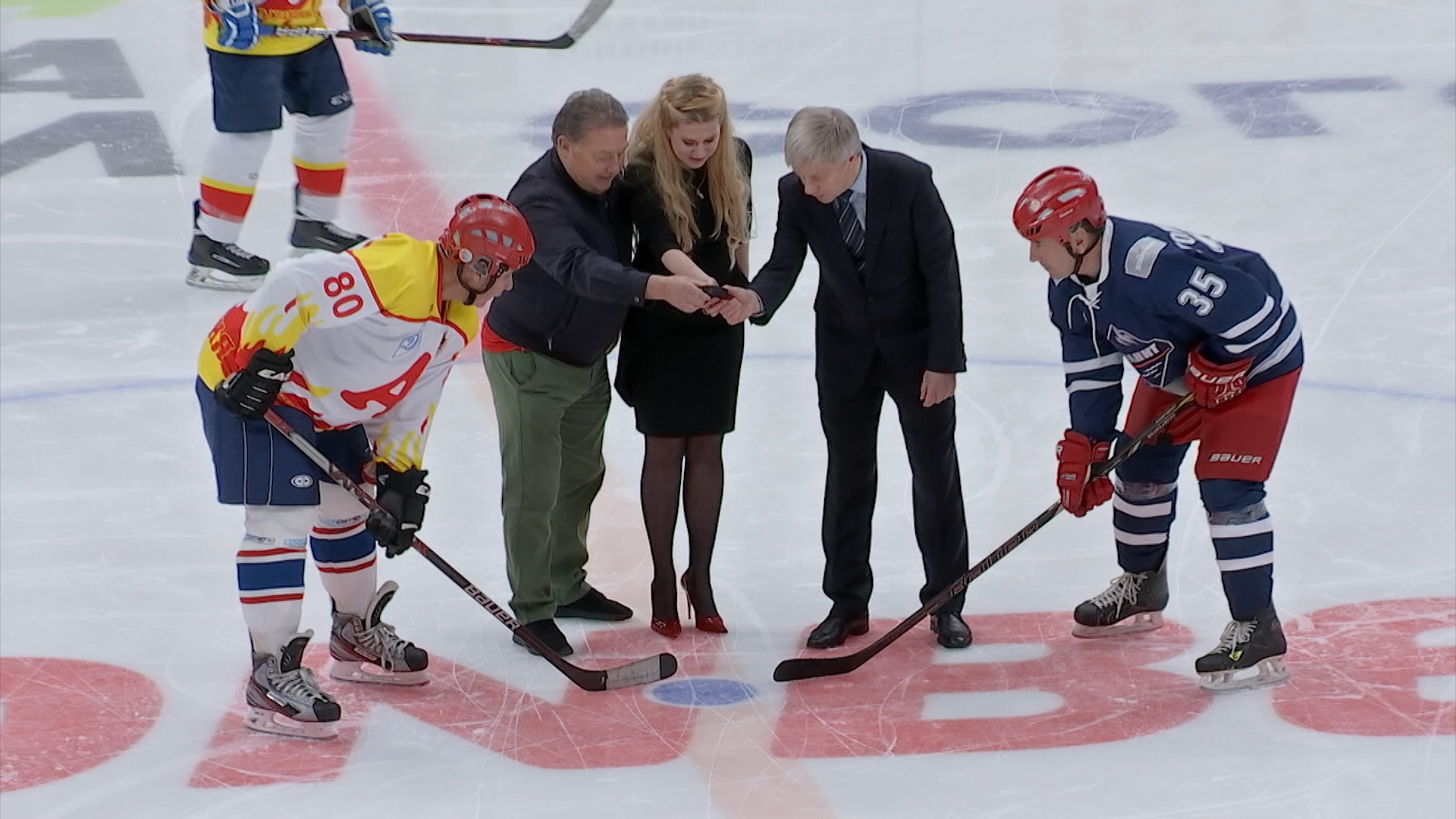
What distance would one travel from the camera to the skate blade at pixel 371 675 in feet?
10.4

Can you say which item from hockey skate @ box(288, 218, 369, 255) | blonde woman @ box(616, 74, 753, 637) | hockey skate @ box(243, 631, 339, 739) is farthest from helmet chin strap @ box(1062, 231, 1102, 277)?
hockey skate @ box(288, 218, 369, 255)

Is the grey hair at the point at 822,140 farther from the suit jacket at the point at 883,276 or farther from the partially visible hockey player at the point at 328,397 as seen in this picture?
the partially visible hockey player at the point at 328,397

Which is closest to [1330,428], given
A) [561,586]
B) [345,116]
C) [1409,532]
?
[1409,532]

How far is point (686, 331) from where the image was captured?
3.21m

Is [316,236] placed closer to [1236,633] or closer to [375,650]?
[375,650]

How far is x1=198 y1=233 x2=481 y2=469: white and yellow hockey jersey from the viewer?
2748mm

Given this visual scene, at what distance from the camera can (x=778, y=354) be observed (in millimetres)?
4660

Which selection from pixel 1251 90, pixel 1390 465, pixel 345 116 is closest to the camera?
pixel 1390 465

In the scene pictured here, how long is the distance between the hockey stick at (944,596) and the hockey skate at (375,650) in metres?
0.68

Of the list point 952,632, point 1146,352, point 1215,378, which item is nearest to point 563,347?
point 952,632

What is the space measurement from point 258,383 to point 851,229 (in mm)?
1085

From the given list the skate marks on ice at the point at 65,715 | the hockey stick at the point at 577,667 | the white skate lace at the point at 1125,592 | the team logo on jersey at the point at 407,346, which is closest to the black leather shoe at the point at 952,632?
the white skate lace at the point at 1125,592

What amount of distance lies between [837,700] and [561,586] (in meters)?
0.65

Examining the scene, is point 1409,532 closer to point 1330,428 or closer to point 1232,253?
point 1330,428
